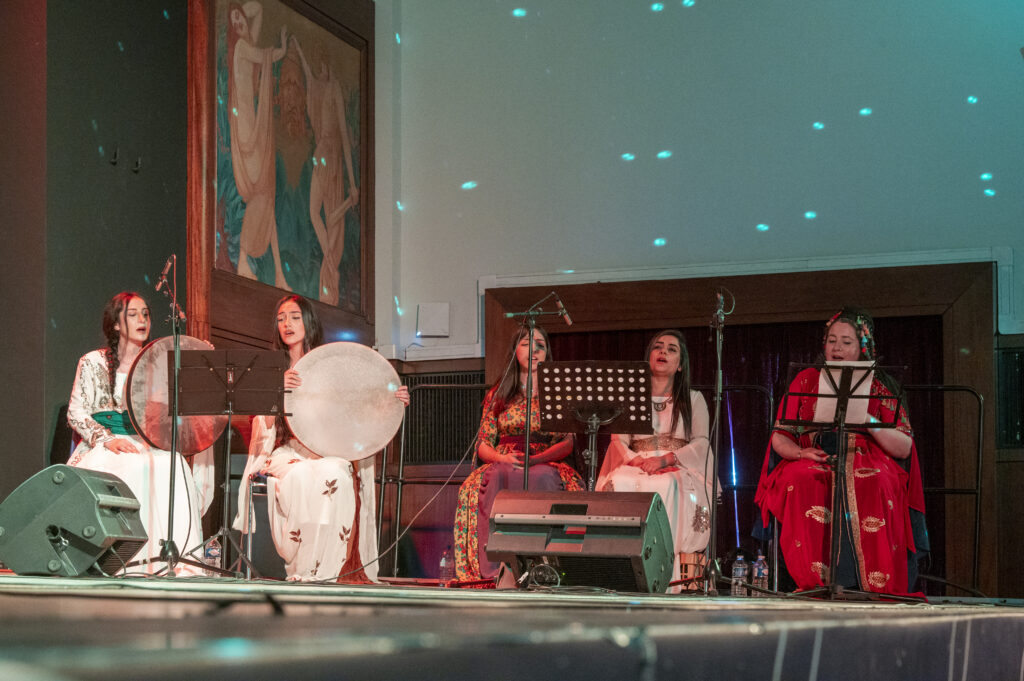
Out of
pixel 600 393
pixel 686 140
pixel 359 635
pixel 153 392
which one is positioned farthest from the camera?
pixel 686 140

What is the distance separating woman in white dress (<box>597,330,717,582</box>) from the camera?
185 inches

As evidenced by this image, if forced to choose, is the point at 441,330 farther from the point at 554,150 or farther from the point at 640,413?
the point at 640,413

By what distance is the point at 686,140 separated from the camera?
21.5ft

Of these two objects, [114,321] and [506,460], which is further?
[506,460]

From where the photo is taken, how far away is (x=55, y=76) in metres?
4.89

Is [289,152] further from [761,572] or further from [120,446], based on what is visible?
[761,572]

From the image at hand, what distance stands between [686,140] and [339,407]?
9.67 ft

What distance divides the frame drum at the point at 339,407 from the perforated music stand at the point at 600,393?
850mm

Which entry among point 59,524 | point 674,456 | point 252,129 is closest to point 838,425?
point 674,456

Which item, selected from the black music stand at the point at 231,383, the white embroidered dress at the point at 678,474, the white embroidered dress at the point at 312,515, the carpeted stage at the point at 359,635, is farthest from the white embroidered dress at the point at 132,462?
the carpeted stage at the point at 359,635

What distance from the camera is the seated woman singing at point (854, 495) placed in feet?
14.2

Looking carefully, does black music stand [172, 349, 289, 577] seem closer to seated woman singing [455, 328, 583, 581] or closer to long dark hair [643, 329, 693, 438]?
seated woman singing [455, 328, 583, 581]

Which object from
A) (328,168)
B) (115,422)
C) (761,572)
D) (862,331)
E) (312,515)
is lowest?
(761,572)

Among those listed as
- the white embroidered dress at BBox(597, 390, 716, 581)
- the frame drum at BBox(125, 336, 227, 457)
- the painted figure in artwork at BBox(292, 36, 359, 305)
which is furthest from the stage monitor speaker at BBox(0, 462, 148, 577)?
the painted figure in artwork at BBox(292, 36, 359, 305)
